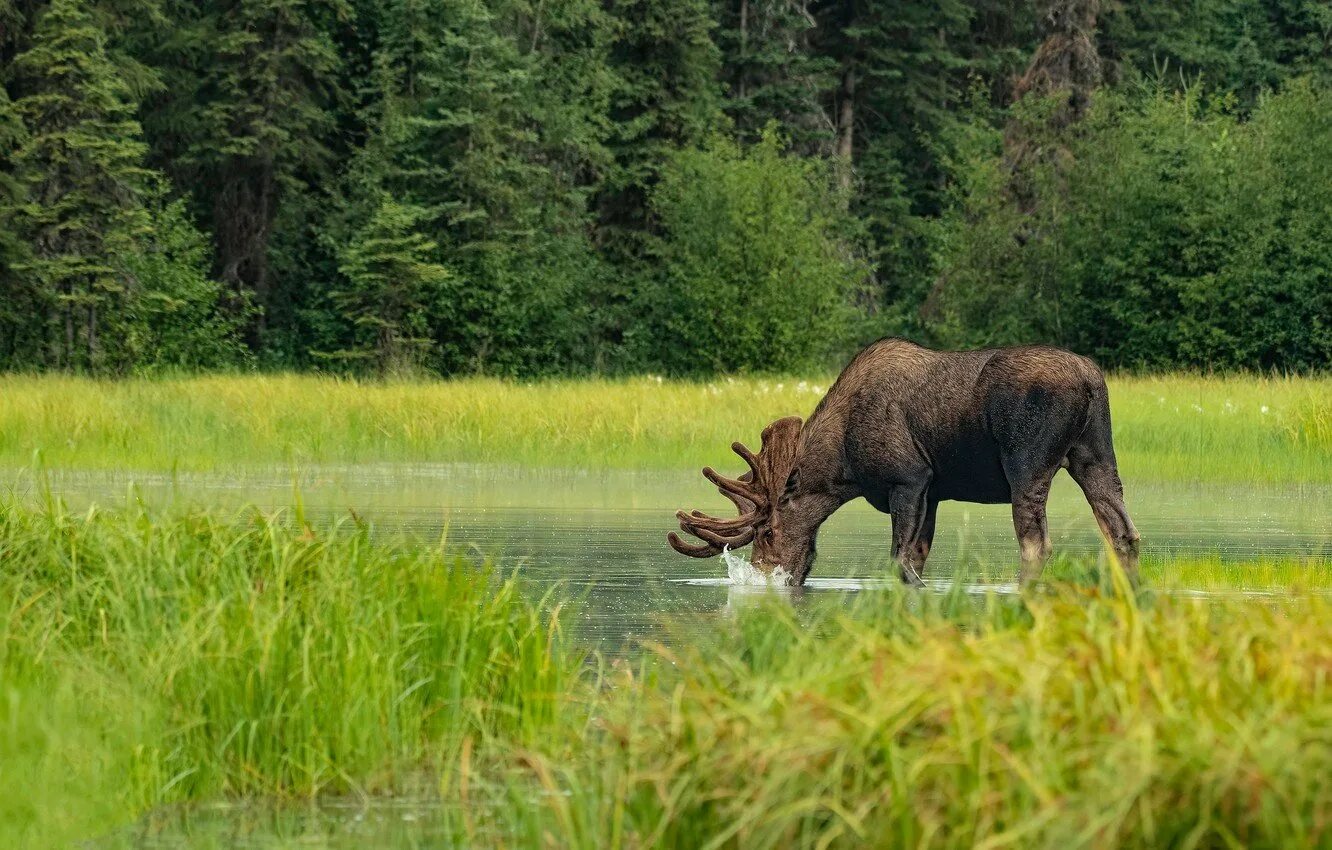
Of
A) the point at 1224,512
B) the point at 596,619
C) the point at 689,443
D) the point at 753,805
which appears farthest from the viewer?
the point at 689,443

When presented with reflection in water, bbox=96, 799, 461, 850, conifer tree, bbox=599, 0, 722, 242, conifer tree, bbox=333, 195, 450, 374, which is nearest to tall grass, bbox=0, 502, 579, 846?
reflection in water, bbox=96, 799, 461, 850

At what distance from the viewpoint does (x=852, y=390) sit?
38.8ft

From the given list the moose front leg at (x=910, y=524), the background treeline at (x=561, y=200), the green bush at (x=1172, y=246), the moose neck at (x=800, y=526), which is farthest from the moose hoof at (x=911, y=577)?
the green bush at (x=1172, y=246)

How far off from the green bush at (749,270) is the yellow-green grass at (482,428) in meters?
16.1

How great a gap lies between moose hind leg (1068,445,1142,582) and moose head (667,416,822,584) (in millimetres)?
1515

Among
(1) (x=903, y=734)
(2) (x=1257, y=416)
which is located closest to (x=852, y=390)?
(1) (x=903, y=734)

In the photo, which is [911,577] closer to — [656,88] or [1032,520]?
[1032,520]

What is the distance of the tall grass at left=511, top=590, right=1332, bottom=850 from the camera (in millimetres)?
4656

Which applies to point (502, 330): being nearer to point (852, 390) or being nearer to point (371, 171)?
point (371, 171)

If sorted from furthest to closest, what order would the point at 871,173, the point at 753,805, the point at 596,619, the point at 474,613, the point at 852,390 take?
the point at 871,173 < the point at 852,390 < the point at 596,619 < the point at 474,613 < the point at 753,805

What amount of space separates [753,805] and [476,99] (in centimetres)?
3916

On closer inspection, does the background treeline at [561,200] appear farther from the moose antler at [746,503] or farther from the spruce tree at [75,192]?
the moose antler at [746,503]

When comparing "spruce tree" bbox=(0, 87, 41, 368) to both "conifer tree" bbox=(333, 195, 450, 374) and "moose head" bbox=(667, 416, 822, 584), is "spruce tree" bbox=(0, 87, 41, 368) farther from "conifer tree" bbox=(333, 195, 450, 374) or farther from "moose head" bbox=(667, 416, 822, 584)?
"moose head" bbox=(667, 416, 822, 584)

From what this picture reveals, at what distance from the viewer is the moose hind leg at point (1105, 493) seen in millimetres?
11031
